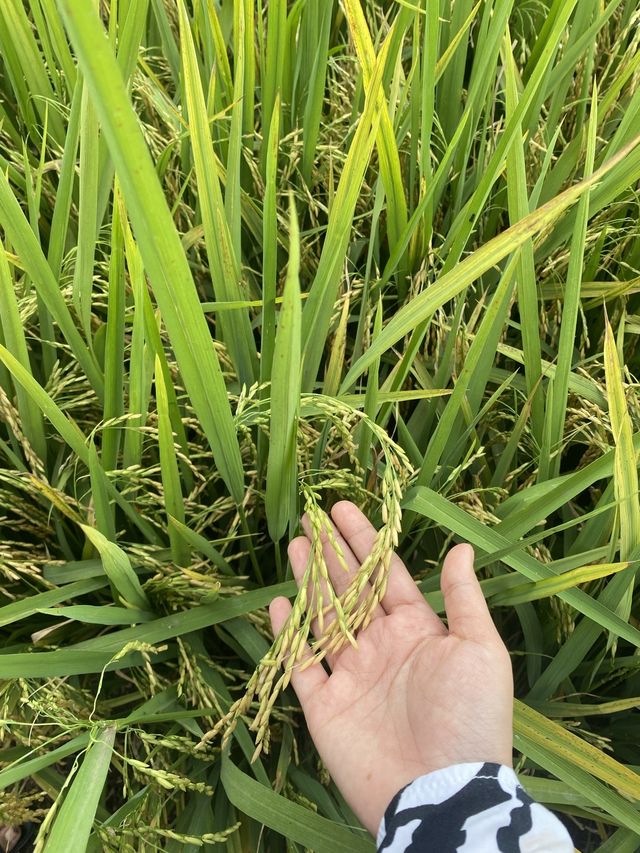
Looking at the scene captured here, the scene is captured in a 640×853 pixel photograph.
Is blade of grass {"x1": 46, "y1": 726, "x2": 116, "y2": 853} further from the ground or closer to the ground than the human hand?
further from the ground

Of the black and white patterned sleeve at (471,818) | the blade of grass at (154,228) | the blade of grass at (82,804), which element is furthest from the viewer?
the black and white patterned sleeve at (471,818)

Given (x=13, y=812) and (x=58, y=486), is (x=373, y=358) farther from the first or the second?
(x=13, y=812)

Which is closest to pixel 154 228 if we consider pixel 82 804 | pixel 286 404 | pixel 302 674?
pixel 286 404

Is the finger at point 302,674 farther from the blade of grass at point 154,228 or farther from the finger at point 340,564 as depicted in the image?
the blade of grass at point 154,228

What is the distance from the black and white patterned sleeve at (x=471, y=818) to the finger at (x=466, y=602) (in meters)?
0.14

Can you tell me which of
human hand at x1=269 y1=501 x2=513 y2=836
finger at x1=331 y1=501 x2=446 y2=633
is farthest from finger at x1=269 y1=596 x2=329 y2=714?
finger at x1=331 y1=501 x2=446 y2=633

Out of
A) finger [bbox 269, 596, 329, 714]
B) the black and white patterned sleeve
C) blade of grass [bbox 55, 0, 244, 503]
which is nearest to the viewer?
blade of grass [bbox 55, 0, 244, 503]

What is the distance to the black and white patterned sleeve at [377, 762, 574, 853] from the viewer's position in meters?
0.63

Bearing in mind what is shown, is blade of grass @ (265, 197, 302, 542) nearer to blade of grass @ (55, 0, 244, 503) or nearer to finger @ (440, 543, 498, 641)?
blade of grass @ (55, 0, 244, 503)

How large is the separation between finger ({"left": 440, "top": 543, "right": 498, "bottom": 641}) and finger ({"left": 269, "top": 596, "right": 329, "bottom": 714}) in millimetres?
204

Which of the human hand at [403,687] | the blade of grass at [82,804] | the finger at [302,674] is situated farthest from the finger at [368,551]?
the blade of grass at [82,804]

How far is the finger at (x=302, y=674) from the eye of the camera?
2.56 feet

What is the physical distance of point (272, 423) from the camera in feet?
2.11

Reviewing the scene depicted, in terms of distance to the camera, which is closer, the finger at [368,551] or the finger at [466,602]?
the finger at [466,602]
